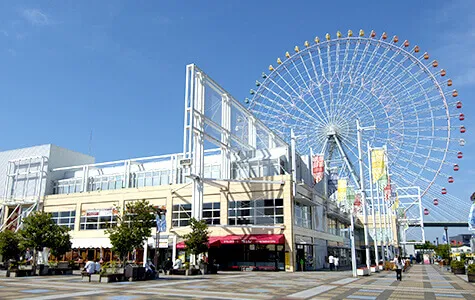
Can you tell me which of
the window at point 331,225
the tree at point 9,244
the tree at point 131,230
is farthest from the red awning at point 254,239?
the window at point 331,225

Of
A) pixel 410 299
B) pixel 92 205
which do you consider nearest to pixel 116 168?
pixel 92 205

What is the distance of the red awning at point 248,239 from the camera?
124 feet

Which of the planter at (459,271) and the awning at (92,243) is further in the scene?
the awning at (92,243)

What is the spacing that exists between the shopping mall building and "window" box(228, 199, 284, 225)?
10 centimetres

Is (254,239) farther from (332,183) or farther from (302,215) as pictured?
(332,183)

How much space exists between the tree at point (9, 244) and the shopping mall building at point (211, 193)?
11161 millimetres

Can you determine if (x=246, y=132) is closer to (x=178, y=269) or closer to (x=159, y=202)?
(x=159, y=202)

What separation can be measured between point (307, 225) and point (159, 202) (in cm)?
1690

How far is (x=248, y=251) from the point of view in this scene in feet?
132

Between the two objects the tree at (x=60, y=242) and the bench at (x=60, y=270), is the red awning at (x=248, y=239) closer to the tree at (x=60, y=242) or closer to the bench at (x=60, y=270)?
the tree at (x=60, y=242)

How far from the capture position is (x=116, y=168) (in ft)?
181

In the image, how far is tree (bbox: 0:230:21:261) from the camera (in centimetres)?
3278

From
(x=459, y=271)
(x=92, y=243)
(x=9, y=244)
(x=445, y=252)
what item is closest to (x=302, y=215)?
(x=459, y=271)

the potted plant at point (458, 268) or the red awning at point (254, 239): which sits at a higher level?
the red awning at point (254, 239)
